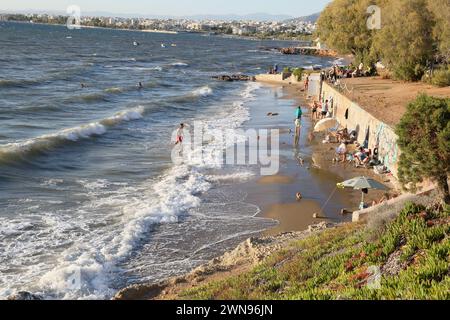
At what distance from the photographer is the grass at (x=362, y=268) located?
738cm

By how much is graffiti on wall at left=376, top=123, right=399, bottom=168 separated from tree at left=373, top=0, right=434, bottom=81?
13580 mm

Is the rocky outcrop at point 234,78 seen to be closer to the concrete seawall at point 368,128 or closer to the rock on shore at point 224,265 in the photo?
the concrete seawall at point 368,128

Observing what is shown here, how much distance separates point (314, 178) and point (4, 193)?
11.2 meters

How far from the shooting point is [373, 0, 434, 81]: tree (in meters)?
33.3

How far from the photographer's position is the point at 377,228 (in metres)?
10.6

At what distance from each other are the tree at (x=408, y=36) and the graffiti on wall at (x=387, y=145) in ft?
44.6

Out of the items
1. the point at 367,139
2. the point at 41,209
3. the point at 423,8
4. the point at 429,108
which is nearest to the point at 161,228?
the point at 41,209

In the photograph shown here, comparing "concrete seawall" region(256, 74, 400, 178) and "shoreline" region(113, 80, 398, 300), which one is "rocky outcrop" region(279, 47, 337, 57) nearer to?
"concrete seawall" region(256, 74, 400, 178)

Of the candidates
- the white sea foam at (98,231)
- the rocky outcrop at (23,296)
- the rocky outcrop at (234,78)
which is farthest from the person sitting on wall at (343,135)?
the rocky outcrop at (234,78)

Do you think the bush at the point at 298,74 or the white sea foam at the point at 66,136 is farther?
the bush at the point at 298,74

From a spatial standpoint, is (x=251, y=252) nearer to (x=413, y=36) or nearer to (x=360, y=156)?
(x=360, y=156)

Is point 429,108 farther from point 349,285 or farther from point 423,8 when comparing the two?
point 423,8

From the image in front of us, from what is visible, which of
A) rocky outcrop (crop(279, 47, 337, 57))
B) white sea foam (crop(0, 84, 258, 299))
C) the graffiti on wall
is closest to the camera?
white sea foam (crop(0, 84, 258, 299))

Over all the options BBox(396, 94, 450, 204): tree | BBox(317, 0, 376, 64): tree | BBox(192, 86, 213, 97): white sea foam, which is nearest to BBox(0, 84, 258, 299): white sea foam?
BBox(396, 94, 450, 204): tree
